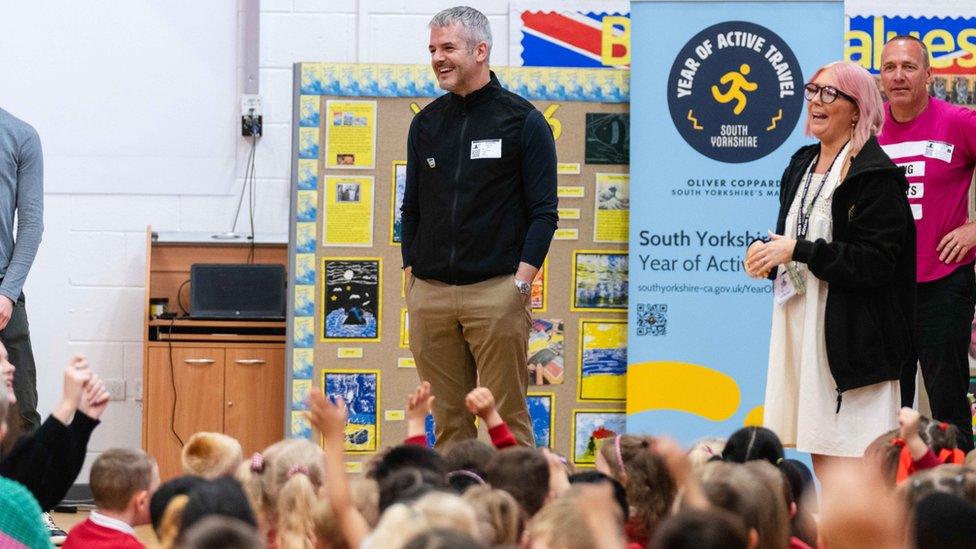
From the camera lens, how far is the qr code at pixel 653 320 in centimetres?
545

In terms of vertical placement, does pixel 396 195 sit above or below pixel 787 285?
above

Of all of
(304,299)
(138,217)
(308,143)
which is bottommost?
(304,299)

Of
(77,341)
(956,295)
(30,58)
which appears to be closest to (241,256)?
(77,341)

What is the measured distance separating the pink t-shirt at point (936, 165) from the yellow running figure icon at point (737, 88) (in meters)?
1.13

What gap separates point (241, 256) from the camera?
19.7ft

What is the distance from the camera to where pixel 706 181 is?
5.47m

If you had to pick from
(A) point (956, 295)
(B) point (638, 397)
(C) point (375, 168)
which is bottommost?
(B) point (638, 397)

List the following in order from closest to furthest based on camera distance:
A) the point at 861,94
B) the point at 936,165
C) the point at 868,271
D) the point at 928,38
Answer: the point at 868,271
the point at 861,94
the point at 936,165
the point at 928,38

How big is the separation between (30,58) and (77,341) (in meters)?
1.32

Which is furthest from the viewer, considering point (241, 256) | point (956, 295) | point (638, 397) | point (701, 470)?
point (241, 256)

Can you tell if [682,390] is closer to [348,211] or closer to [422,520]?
[348,211]

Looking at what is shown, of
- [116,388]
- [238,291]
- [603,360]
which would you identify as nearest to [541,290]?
[603,360]

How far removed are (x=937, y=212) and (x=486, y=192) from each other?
1574 millimetres

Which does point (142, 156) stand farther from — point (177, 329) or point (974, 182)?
point (974, 182)
